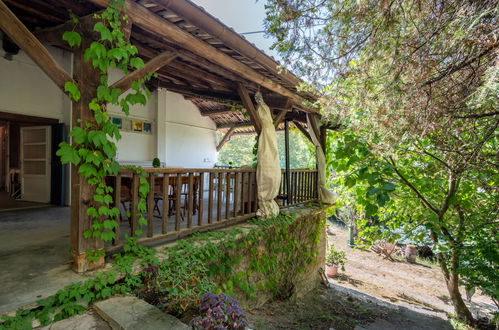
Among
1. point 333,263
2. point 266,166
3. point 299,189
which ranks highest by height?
point 266,166

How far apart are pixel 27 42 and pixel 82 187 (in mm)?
1194

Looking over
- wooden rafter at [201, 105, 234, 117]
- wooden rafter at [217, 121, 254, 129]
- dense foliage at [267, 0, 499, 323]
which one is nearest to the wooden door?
wooden rafter at [201, 105, 234, 117]

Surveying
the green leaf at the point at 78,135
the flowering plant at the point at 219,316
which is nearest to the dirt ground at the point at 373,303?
the flowering plant at the point at 219,316

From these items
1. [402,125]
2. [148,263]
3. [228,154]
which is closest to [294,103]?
[402,125]

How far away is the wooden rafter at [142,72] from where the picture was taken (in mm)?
2381

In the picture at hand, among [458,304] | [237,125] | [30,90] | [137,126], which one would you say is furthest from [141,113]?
[458,304]

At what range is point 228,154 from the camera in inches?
1305

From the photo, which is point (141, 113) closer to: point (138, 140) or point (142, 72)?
point (138, 140)

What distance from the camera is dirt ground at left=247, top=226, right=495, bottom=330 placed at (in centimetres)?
Result: 411

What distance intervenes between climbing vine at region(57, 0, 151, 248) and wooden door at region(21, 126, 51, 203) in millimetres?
4016

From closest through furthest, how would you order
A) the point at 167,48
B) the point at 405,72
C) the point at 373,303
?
the point at 405,72 < the point at 167,48 < the point at 373,303

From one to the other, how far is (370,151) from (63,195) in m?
5.75

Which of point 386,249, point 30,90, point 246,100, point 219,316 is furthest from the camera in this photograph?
point 386,249

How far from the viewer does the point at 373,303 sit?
569cm
